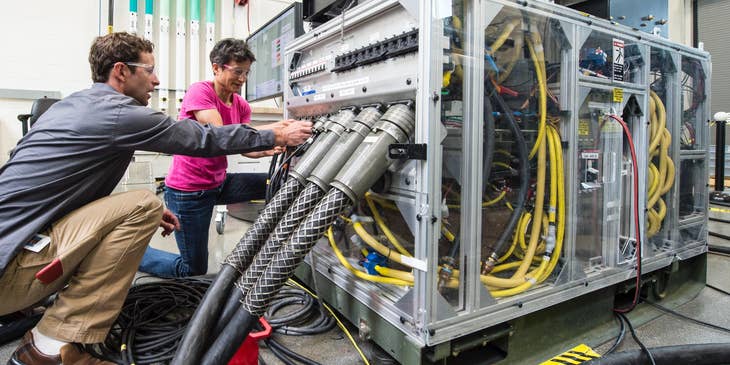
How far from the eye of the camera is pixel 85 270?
1.26 m

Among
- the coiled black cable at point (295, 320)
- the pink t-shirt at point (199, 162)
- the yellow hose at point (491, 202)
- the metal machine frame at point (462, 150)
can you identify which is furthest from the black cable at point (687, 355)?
the pink t-shirt at point (199, 162)

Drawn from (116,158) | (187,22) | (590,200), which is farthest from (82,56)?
(590,200)

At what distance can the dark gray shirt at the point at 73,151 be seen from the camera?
3.95 ft

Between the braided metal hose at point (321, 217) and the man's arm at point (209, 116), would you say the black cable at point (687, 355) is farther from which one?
the man's arm at point (209, 116)

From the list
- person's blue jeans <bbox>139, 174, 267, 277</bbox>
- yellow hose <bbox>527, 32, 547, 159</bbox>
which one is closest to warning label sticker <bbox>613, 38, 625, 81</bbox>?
yellow hose <bbox>527, 32, 547, 159</bbox>

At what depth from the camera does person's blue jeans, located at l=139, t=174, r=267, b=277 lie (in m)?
1.95

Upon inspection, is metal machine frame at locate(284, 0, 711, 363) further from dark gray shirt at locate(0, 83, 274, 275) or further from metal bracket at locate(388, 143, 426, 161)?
dark gray shirt at locate(0, 83, 274, 275)

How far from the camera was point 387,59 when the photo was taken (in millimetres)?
1280

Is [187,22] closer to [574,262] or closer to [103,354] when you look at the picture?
[103,354]

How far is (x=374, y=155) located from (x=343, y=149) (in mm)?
136

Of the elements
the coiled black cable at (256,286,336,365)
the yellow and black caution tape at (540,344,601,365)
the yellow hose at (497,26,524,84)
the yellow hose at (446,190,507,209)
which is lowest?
the yellow and black caution tape at (540,344,601,365)

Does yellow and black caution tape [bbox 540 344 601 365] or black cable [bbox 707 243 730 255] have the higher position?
black cable [bbox 707 243 730 255]

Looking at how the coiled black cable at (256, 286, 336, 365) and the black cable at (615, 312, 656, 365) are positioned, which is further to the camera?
the coiled black cable at (256, 286, 336, 365)

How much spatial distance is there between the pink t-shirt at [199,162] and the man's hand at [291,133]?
1.92 feet
